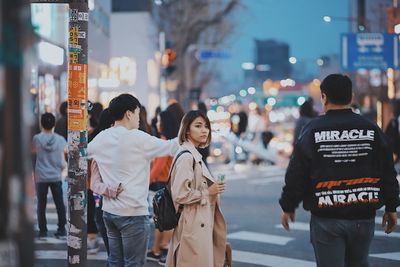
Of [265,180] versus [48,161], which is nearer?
[48,161]

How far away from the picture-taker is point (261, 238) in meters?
11.5

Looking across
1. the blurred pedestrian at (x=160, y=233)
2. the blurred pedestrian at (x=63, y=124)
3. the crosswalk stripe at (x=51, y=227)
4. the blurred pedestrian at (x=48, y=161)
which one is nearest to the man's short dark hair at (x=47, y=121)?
the blurred pedestrian at (x=48, y=161)

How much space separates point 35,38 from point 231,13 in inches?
1812

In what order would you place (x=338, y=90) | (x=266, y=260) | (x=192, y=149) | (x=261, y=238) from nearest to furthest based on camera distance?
(x=338, y=90) → (x=192, y=149) → (x=266, y=260) → (x=261, y=238)

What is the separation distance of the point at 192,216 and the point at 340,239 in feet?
4.18

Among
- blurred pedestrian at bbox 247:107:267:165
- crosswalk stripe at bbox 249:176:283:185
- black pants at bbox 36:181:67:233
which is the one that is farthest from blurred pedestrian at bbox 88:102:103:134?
blurred pedestrian at bbox 247:107:267:165

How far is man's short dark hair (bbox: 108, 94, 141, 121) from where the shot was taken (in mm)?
6336

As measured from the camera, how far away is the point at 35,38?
2.58 metres

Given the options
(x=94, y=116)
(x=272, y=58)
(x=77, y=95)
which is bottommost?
(x=94, y=116)

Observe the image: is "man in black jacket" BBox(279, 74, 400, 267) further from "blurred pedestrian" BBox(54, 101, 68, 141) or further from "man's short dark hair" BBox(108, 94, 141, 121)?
"blurred pedestrian" BBox(54, 101, 68, 141)

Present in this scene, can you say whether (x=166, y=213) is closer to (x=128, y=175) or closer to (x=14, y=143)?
(x=128, y=175)

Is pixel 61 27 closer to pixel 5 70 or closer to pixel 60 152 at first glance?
pixel 60 152

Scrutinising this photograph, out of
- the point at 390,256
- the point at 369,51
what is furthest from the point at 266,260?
the point at 369,51

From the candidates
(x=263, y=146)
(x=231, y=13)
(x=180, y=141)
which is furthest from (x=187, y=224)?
(x=231, y=13)
